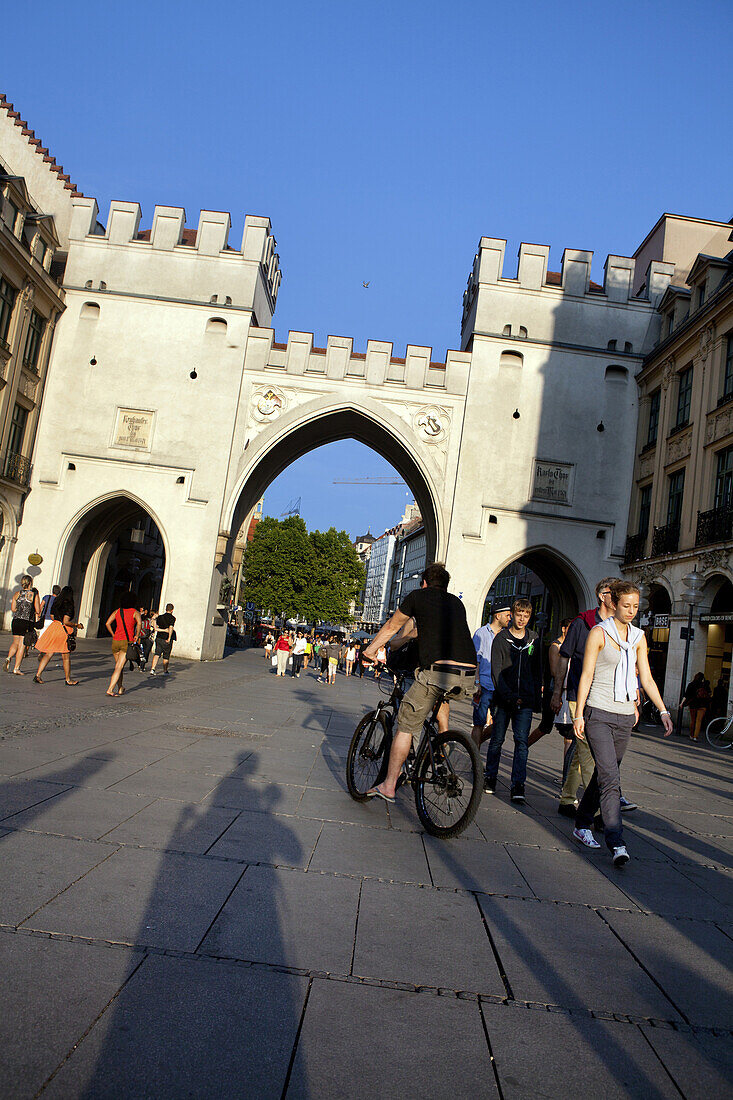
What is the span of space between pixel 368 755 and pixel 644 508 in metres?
21.3

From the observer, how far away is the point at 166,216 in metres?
26.6

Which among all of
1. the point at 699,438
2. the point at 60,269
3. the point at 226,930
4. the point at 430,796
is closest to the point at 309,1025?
the point at 226,930

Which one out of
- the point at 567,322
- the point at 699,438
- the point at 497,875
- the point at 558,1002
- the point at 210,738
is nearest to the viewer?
the point at 558,1002

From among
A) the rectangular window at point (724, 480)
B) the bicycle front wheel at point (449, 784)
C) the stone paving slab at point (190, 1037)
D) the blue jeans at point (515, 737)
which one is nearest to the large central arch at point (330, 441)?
the rectangular window at point (724, 480)

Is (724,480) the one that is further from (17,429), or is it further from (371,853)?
(17,429)

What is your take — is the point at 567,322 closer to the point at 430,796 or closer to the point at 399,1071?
the point at 430,796

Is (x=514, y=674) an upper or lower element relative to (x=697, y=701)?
upper

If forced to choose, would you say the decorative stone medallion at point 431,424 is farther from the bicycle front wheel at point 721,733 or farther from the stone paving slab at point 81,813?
the stone paving slab at point 81,813

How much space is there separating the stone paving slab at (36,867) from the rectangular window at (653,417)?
78.5 feet

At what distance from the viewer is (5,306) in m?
22.9

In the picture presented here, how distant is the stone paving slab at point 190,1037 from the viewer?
2.11 metres

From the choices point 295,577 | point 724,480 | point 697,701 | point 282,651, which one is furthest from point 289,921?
point 295,577

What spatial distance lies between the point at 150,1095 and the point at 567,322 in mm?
26793

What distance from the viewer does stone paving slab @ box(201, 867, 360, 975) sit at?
2951mm
